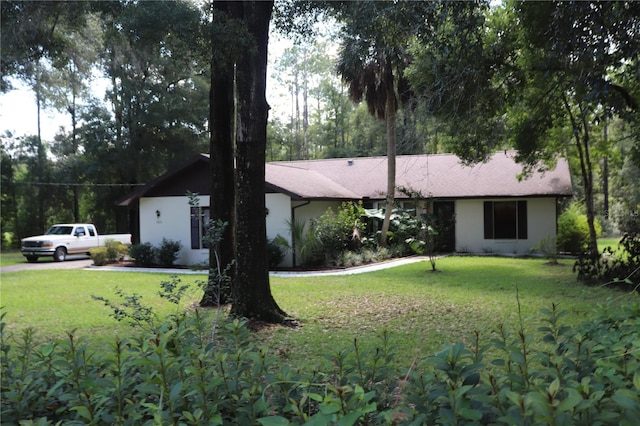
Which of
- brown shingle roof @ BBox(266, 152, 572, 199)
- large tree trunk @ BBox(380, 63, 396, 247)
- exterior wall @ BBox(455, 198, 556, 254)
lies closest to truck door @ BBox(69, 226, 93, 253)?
brown shingle roof @ BBox(266, 152, 572, 199)

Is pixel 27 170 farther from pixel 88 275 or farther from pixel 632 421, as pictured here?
pixel 632 421

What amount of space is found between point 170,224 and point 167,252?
1.59m

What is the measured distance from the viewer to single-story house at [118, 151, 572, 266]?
1998 cm

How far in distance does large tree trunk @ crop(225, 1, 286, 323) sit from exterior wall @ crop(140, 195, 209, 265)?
11.8 meters

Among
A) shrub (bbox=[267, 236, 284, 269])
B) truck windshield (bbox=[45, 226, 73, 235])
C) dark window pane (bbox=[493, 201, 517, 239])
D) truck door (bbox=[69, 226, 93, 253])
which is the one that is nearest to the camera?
shrub (bbox=[267, 236, 284, 269])

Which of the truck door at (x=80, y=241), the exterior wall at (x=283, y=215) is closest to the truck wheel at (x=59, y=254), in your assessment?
the truck door at (x=80, y=241)

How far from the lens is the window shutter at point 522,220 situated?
2191cm

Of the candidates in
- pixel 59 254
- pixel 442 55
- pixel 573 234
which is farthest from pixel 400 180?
pixel 59 254

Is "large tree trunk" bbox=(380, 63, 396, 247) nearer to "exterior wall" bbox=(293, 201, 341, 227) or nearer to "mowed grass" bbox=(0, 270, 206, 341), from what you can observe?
"exterior wall" bbox=(293, 201, 341, 227)

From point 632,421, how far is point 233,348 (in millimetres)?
1744

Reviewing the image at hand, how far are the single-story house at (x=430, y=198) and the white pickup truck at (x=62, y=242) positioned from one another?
5008 millimetres

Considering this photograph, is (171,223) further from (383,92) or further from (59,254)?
(383,92)

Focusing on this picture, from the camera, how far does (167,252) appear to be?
2027 cm

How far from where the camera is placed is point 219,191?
10.7 meters
